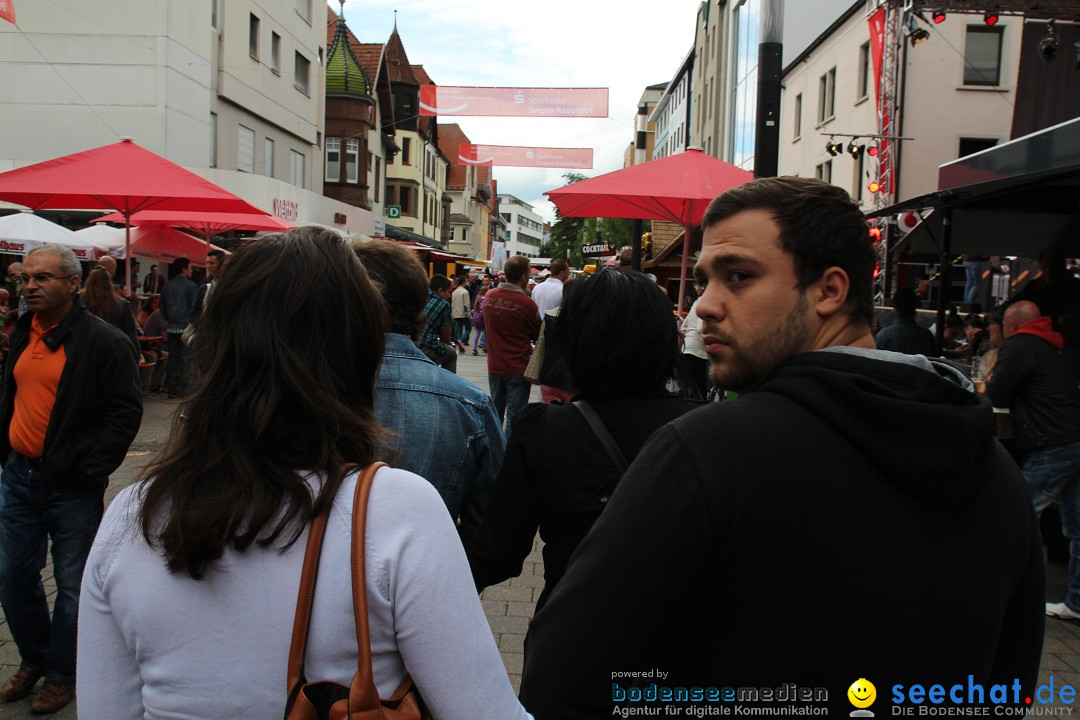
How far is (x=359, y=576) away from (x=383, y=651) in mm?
160

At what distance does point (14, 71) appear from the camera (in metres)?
21.4

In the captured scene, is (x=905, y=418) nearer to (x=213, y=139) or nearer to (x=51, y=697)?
(x=51, y=697)

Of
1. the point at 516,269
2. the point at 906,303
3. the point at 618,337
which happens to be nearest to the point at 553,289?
the point at 516,269

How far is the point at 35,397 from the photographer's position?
378cm

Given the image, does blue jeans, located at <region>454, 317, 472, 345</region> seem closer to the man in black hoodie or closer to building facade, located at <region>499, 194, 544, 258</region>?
the man in black hoodie

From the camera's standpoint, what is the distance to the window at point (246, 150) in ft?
84.0

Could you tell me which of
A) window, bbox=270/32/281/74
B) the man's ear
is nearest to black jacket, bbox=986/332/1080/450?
the man's ear

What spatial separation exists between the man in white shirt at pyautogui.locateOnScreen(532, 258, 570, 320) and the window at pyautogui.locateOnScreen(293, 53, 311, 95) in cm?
2192

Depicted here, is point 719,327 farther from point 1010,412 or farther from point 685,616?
point 1010,412

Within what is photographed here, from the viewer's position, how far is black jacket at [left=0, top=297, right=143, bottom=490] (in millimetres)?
3697

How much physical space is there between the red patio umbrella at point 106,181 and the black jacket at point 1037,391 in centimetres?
706

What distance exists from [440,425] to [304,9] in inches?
1242

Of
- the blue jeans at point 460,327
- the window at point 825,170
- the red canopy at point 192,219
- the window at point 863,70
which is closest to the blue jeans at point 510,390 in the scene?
the red canopy at point 192,219

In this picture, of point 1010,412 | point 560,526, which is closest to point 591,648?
point 560,526
